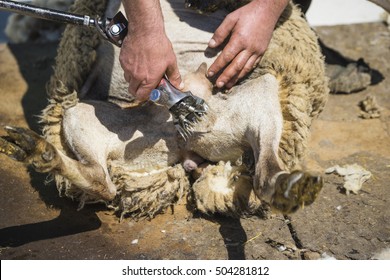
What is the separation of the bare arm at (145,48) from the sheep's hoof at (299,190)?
869 mm

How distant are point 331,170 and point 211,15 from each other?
1.19 meters

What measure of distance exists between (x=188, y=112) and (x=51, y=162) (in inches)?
28.2

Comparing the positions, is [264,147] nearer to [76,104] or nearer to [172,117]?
[172,117]

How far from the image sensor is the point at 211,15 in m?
3.44

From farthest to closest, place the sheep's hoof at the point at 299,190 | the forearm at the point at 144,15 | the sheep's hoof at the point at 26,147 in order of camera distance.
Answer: the forearm at the point at 144,15, the sheep's hoof at the point at 26,147, the sheep's hoof at the point at 299,190

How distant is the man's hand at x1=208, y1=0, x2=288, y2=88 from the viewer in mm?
3105

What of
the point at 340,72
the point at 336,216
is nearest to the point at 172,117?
the point at 336,216

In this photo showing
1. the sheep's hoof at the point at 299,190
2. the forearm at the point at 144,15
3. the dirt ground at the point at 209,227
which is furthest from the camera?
the dirt ground at the point at 209,227

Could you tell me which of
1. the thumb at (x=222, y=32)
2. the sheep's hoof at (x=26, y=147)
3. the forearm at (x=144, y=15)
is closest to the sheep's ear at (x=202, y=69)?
the thumb at (x=222, y=32)

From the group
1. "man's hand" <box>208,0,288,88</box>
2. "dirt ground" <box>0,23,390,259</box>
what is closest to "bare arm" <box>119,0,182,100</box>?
"man's hand" <box>208,0,288,88</box>

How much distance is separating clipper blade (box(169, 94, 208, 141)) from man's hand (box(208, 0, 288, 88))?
0.22 m

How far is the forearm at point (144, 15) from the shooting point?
113 inches

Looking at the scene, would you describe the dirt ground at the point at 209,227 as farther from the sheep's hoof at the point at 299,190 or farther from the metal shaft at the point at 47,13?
the metal shaft at the point at 47,13

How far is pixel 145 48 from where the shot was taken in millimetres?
2904
